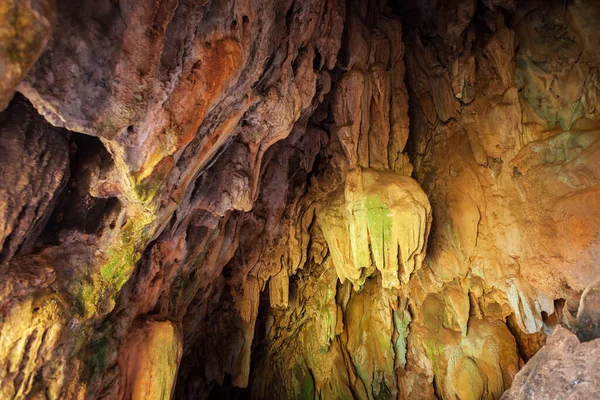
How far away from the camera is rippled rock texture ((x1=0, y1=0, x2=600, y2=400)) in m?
2.31

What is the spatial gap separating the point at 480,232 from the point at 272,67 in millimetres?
4014

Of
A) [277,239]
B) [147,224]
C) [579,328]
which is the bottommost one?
[579,328]

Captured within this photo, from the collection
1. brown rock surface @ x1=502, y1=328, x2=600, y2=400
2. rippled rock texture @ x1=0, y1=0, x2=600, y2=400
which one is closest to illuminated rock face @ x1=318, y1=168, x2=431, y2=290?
rippled rock texture @ x1=0, y1=0, x2=600, y2=400

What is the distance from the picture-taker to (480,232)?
5648 millimetres

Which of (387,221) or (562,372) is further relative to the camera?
(387,221)

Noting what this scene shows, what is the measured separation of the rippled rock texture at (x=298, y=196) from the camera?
7.59 ft

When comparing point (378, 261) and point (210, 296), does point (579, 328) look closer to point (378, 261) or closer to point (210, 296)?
point (378, 261)

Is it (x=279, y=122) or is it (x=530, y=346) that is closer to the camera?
(x=279, y=122)

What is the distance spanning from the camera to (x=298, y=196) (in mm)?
6352

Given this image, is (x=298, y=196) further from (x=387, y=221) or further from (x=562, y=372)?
(x=562, y=372)

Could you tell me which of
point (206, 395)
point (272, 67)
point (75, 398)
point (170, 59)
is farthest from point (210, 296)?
point (170, 59)

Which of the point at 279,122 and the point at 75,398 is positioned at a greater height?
the point at 279,122

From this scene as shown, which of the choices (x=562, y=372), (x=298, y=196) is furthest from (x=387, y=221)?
(x=562, y=372)

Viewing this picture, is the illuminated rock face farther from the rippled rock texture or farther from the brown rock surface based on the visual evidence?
the brown rock surface
